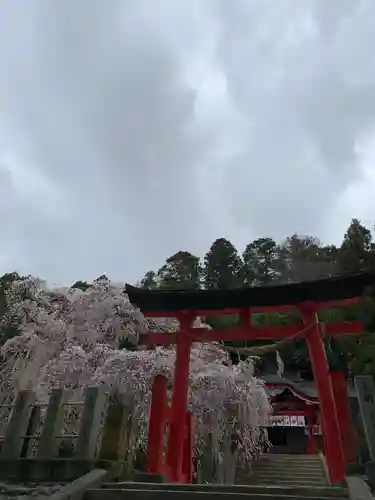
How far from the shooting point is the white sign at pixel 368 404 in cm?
513

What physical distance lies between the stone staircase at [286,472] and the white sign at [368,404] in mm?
12687

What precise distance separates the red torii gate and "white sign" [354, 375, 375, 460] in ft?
8.27

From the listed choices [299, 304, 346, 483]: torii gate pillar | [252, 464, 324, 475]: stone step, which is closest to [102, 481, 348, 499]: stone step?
[299, 304, 346, 483]: torii gate pillar

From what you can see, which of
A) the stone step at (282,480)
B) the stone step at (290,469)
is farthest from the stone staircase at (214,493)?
the stone step at (290,469)

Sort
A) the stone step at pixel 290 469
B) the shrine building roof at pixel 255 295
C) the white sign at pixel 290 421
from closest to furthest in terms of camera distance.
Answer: the shrine building roof at pixel 255 295 → the stone step at pixel 290 469 → the white sign at pixel 290 421

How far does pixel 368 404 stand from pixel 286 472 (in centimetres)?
1506

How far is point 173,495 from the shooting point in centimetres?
430

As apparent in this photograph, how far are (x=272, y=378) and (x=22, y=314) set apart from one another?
14532mm

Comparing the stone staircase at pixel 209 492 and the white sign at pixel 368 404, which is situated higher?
the white sign at pixel 368 404

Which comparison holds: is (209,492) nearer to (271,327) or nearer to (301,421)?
(271,327)

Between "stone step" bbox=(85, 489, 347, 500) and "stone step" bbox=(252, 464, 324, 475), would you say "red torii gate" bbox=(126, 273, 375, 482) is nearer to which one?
"stone step" bbox=(85, 489, 347, 500)

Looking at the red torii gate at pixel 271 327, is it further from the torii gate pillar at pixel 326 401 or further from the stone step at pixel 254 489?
the stone step at pixel 254 489

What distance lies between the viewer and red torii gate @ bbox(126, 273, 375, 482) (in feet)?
25.8

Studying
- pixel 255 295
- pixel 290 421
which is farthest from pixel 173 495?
pixel 290 421
